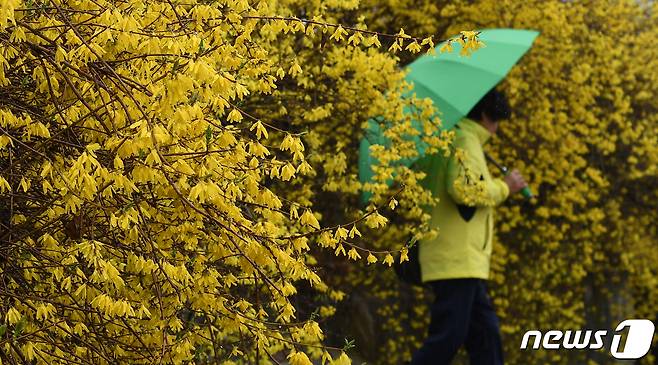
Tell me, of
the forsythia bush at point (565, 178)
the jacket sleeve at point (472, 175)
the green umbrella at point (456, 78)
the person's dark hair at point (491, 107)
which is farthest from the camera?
the forsythia bush at point (565, 178)

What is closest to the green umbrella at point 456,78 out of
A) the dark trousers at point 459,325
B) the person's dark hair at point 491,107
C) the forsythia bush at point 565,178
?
the person's dark hair at point 491,107

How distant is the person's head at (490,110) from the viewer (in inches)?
252

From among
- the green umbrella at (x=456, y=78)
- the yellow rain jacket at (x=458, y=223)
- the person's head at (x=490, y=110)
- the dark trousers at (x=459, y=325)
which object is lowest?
the dark trousers at (x=459, y=325)

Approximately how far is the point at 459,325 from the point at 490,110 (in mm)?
1265

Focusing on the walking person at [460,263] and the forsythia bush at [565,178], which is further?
the forsythia bush at [565,178]

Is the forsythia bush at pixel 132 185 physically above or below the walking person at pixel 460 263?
above

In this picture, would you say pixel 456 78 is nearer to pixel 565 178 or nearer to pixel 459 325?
pixel 459 325

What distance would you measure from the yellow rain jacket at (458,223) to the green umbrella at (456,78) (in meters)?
0.20

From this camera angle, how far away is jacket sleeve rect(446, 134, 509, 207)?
592 cm

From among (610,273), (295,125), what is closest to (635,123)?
(610,273)

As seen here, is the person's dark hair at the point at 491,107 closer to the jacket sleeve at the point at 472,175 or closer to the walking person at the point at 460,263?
the walking person at the point at 460,263

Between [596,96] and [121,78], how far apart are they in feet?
21.0

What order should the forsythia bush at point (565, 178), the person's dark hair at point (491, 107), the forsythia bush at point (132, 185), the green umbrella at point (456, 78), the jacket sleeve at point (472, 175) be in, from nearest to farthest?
the forsythia bush at point (132, 185)
the jacket sleeve at point (472, 175)
the green umbrella at point (456, 78)
the person's dark hair at point (491, 107)
the forsythia bush at point (565, 178)

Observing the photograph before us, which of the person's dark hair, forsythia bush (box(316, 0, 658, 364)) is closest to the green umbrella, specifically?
the person's dark hair
